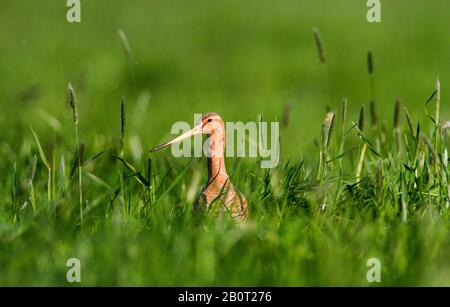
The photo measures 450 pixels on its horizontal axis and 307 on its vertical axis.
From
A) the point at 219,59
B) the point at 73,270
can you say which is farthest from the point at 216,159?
the point at 219,59

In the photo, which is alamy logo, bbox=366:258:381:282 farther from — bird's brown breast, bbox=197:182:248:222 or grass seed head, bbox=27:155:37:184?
grass seed head, bbox=27:155:37:184

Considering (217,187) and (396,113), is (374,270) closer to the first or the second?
(217,187)

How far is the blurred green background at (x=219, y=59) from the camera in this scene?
32.6 ft

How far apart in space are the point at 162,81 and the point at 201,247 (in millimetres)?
7300

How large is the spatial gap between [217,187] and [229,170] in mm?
606

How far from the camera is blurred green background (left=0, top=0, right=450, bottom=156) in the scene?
9.92 m

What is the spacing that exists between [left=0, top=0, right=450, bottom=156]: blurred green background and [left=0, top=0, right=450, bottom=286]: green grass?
0.12ft

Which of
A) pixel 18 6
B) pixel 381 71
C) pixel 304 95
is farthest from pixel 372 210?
pixel 18 6

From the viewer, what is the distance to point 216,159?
4773 mm

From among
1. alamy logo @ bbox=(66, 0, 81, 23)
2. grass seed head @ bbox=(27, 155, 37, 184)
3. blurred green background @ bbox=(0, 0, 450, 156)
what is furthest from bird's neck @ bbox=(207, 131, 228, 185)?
blurred green background @ bbox=(0, 0, 450, 156)

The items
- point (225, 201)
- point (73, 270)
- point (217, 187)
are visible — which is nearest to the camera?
point (73, 270)

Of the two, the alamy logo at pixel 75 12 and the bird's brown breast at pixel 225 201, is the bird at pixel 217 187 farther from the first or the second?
the alamy logo at pixel 75 12

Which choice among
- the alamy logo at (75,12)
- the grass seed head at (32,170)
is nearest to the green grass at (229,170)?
the grass seed head at (32,170)

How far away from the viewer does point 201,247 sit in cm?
403
